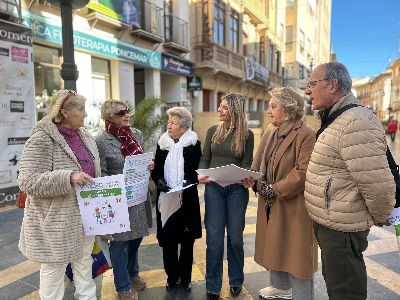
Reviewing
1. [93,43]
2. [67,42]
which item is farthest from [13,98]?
[93,43]

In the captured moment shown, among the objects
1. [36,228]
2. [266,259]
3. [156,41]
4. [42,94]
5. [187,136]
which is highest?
[156,41]

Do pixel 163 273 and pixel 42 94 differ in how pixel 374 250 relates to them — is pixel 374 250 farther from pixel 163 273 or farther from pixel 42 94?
pixel 42 94

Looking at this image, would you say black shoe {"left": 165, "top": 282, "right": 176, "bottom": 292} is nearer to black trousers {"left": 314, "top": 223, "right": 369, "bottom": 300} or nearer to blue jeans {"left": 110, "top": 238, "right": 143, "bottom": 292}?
blue jeans {"left": 110, "top": 238, "right": 143, "bottom": 292}

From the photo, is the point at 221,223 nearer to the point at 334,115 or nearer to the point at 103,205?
the point at 103,205

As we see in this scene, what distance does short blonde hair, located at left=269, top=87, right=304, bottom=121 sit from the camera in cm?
245

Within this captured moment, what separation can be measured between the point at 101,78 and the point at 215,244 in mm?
7902

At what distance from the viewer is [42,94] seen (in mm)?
7484

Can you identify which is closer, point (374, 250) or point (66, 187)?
point (66, 187)

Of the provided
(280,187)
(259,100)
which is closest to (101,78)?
(280,187)

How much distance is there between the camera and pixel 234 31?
56.0ft

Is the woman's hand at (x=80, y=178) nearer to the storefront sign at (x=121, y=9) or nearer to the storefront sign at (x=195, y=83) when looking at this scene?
the storefront sign at (x=121, y=9)

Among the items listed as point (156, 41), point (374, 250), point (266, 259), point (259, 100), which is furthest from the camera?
point (259, 100)

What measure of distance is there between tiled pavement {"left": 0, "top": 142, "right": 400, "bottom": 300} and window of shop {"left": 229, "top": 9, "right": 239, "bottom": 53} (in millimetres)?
14357

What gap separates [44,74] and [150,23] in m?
4.39
